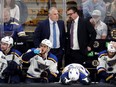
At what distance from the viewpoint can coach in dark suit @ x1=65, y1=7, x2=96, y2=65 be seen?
33.0 ft

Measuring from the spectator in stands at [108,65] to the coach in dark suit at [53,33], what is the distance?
0.91 meters

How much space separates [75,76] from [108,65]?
85cm

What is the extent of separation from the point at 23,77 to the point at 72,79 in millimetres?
1039

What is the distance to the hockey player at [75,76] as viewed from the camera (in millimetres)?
8992

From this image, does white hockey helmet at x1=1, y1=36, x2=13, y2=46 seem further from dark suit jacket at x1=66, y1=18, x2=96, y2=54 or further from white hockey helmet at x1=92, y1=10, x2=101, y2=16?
white hockey helmet at x1=92, y1=10, x2=101, y2=16

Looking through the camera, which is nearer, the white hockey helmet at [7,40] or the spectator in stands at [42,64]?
the spectator in stands at [42,64]

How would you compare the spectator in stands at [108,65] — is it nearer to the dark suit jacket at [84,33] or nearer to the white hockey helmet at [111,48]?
the white hockey helmet at [111,48]

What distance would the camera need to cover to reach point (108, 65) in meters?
9.59

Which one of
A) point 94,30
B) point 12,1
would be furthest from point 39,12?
point 94,30

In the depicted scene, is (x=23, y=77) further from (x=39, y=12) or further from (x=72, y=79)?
(x=39, y=12)

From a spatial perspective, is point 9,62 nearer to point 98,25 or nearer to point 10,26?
point 10,26

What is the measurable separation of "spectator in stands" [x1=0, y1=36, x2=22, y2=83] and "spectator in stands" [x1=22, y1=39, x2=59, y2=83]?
7.1 inches

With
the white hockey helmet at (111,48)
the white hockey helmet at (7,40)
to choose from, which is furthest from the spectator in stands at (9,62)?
the white hockey helmet at (111,48)

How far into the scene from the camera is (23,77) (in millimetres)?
9547
